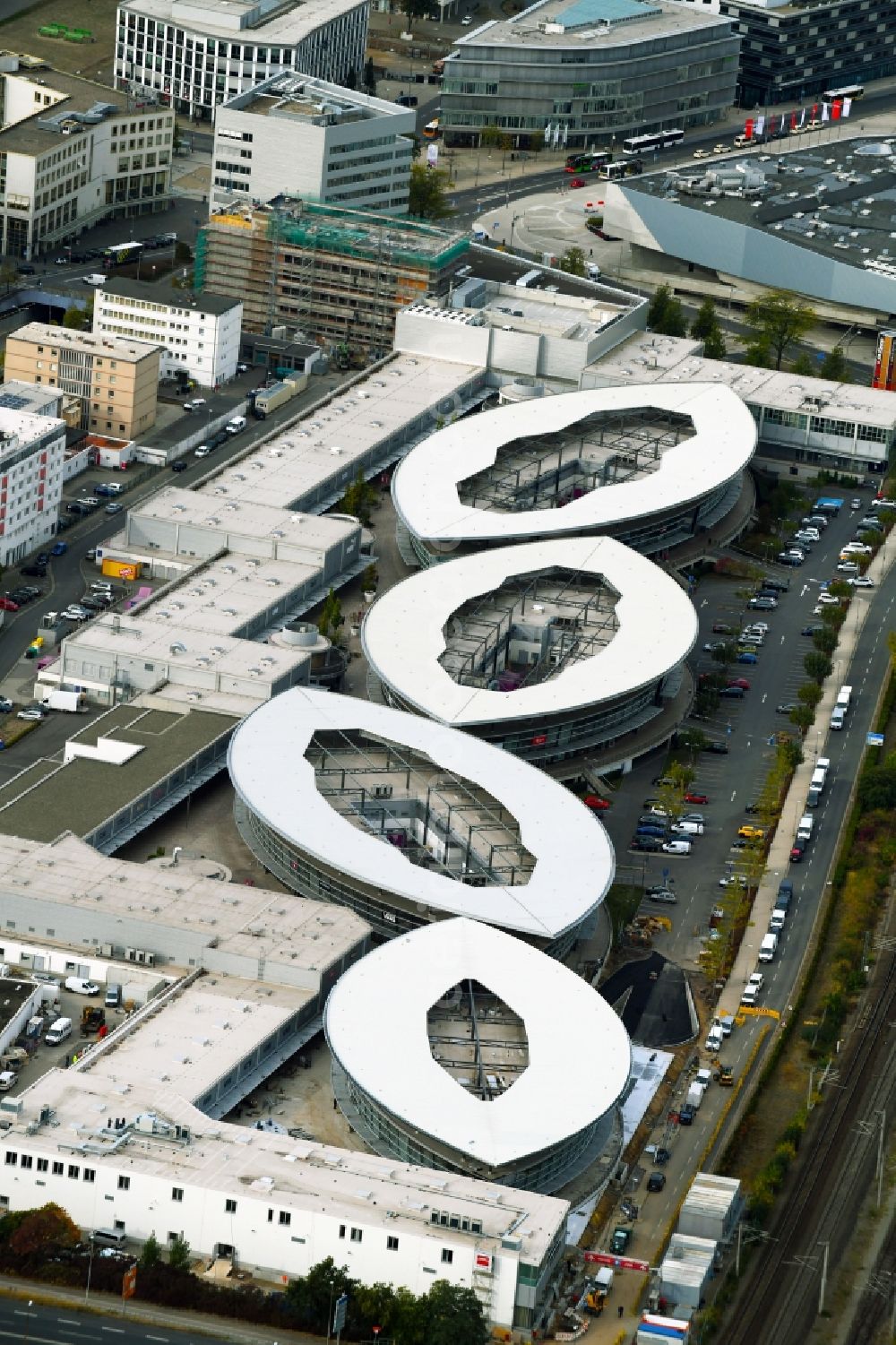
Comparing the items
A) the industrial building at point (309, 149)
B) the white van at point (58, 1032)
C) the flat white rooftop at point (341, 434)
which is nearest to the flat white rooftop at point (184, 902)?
the white van at point (58, 1032)

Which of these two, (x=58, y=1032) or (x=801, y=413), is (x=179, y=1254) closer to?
(x=58, y=1032)

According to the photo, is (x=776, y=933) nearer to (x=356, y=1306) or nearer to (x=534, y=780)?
(x=534, y=780)

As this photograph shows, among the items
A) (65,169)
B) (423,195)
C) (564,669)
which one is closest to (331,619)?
(564,669)

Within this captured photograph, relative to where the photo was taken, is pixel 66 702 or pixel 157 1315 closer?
pixel 157 1315

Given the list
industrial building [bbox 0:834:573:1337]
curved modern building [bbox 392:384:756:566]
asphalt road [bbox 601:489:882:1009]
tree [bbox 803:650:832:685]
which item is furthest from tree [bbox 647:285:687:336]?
industrial building [bbox 0:834:573:1337]

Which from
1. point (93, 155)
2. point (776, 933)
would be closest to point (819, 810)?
point (776, 933)

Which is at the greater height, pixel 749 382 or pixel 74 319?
pixel 749 382
